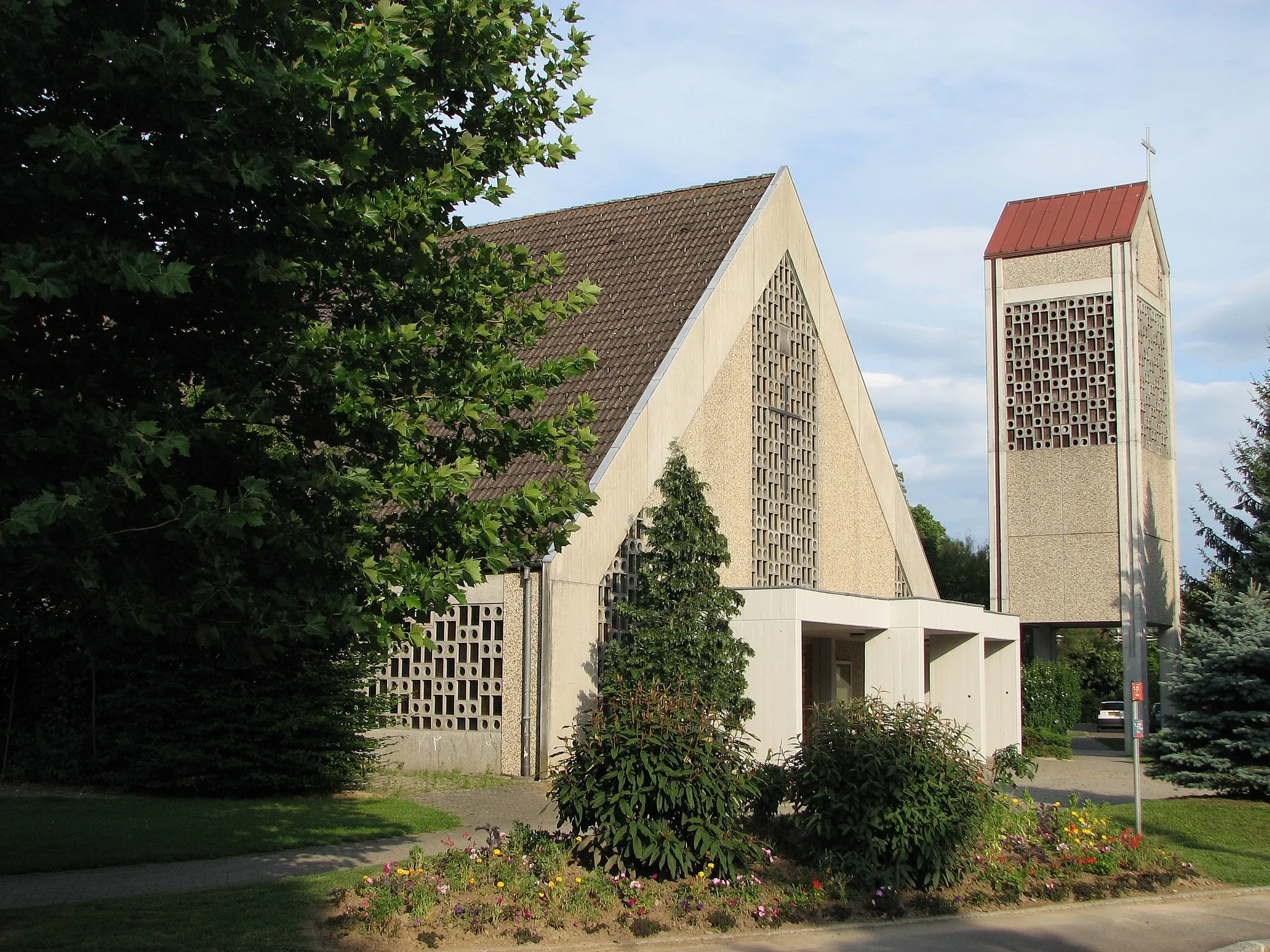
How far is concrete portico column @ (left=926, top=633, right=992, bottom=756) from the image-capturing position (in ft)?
83.3

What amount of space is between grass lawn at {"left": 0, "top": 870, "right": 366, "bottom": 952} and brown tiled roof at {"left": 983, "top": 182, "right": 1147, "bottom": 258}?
106 feet

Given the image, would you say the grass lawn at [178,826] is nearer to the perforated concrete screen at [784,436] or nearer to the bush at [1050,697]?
the perforated concrete screen at [784,436]

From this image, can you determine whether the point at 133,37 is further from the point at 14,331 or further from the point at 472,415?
the point at 472,415

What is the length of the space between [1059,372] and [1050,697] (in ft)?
31.2

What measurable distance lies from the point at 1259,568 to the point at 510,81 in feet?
77.7

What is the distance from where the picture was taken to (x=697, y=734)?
10.5m

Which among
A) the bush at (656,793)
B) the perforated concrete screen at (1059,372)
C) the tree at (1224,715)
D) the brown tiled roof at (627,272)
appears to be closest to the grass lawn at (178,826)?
the bush at (656,793)

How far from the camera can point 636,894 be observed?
31.3ft

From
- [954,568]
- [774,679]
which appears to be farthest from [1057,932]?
[954,568]

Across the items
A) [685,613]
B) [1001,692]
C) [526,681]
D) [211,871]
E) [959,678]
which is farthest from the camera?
[1001,692]

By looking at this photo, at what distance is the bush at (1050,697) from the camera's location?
33250 millimetres

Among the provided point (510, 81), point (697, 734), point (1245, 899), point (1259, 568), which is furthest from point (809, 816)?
point (1259, 568)

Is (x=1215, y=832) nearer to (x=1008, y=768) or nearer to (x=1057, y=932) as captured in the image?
(x=1008, y=768)

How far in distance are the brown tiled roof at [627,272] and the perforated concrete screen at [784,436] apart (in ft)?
5.46
